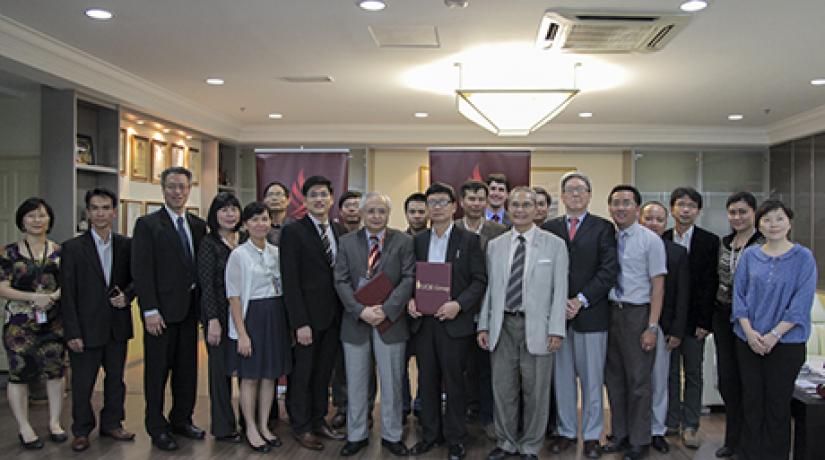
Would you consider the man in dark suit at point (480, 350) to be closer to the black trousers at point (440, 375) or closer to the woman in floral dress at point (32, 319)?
the black trousers at point (440, 375)

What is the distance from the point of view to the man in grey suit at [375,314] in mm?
3787

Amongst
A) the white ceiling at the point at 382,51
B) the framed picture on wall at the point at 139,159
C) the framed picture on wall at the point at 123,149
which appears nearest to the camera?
the white ceiling at the point at 382,51

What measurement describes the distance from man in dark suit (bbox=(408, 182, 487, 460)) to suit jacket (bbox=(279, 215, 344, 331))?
55 centimetres

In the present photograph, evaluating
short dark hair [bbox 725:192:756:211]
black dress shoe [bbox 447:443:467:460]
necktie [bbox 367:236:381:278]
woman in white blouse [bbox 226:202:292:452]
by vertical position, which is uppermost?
short dark hair [bbox 725:192:756:211]

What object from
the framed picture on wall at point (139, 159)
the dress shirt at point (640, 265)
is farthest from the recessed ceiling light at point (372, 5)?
the framed picture on wall at point (139, 159)

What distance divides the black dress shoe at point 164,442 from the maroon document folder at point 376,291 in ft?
4.99

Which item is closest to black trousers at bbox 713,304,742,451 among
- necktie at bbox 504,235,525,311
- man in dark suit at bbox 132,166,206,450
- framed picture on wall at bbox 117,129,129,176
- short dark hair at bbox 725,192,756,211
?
short dark hair at bbox 725,192,756,211

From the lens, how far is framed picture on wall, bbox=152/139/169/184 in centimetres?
731

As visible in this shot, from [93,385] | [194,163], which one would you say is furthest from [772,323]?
A: [194,163]

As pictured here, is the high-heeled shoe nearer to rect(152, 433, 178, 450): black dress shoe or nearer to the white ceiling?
rect(152, 433, 178, 450): black dress shoe

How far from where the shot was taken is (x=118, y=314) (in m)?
4.08

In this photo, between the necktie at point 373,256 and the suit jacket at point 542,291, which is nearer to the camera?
the suit jacket at point 542,291

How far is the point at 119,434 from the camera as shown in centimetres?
417

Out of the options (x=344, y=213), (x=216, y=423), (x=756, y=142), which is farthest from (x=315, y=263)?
(x=756, y=142)
